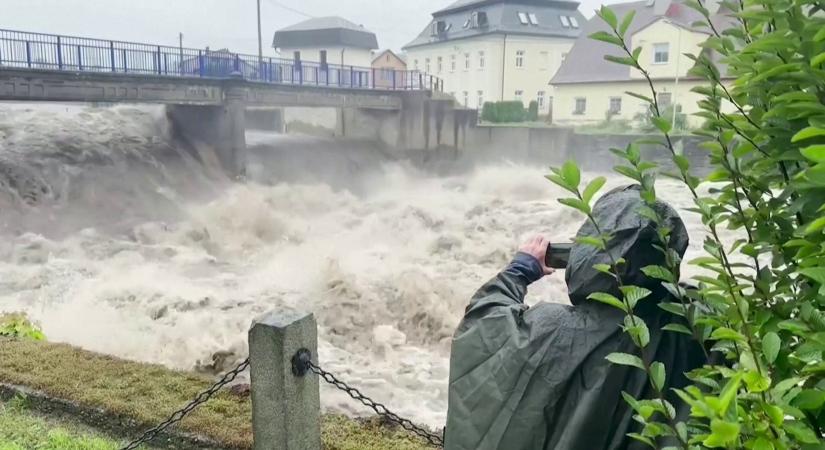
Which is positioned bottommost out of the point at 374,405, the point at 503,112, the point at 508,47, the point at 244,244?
the point at 244,244

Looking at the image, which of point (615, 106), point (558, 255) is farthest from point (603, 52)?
point (558, 255)

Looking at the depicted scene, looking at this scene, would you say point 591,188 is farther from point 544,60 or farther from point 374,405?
point 544,60

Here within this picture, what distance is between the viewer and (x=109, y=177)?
20.3 m

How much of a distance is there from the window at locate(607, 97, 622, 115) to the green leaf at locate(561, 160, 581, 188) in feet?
126

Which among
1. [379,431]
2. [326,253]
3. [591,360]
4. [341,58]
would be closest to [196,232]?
[326,253]

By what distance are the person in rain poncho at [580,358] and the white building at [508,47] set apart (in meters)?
46.1

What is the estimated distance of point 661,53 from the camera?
35.4 m

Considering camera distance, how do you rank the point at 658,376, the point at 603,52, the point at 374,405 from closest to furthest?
the point at 658,376, the point at 374,405, the point at 603,52

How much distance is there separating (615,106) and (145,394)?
36.7 m

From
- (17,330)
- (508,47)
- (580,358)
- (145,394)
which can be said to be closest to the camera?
(580,358)

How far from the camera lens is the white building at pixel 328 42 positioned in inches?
2099

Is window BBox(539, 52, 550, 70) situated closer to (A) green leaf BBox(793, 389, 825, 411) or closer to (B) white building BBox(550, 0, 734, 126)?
(B) white building BBox(550, 0, 734, 126)

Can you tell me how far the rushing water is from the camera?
36.0 feet

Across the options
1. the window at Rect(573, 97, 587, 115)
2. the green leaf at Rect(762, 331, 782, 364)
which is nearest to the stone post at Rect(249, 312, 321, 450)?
the green leaf at Rect(762, 331, 782, 364)
